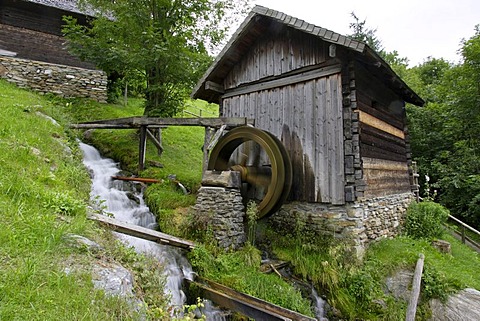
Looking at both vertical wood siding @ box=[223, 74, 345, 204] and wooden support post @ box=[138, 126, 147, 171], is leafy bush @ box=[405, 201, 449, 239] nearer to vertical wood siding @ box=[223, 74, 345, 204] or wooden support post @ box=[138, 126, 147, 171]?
vertical wood siding @ box=[223, 74, 345, 204]

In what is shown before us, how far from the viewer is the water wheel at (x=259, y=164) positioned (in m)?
5.92

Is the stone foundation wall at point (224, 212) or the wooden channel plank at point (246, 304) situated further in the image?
the stone foundation wall at point (224, 212)

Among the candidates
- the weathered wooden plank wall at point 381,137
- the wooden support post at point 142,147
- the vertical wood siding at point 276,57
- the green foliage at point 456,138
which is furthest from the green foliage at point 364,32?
the wooden support post at point 142,147

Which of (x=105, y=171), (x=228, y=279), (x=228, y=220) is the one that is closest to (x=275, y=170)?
(x=228, y=220)

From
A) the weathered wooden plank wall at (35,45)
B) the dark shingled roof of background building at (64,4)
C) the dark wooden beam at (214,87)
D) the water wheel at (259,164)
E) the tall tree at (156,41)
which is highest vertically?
the dark shingled roof of background building at (64,4)

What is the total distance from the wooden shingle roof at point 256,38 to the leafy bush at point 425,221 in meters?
3.10

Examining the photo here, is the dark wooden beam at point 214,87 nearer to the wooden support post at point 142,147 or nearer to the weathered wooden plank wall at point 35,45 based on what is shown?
the wooden support post at point 142,147

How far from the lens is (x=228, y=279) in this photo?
438 centimetres

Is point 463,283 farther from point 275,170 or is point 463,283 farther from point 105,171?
point 105,171

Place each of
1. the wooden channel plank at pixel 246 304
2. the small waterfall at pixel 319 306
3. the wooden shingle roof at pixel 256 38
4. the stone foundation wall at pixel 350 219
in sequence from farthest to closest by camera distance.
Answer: the stone foundation wall at pixel 350 219 < the wooden shingle roof at pixel 256 38 < the small waterfall at pixel 319 306 < the wooden channel plank at pixel 246 304

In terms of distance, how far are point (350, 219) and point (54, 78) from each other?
13.8 metres

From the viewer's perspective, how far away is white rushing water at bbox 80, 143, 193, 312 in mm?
4172

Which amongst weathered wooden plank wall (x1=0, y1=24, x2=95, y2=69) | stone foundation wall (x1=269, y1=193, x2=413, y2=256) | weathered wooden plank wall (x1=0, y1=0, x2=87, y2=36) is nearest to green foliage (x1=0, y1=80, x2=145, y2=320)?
stone foundation wall (x1=269, y1=193, x2=413, y2=256)

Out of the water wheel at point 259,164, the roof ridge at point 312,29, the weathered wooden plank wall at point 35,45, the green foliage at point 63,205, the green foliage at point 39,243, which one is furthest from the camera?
the weathered wooden plank wall at point 35,45
